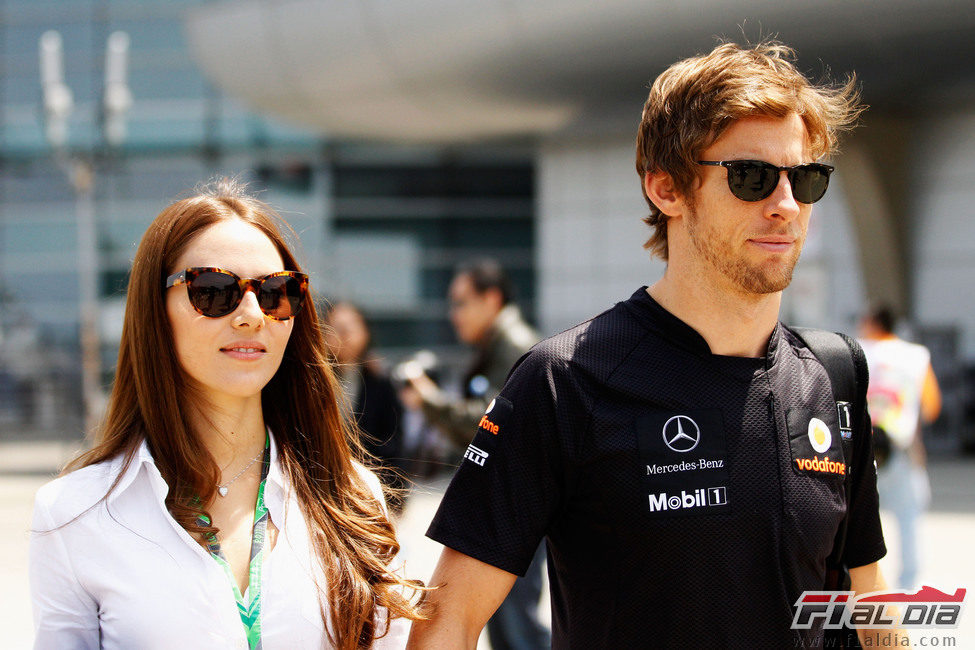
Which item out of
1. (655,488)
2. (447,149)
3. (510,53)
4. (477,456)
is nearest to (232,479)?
(477,456)

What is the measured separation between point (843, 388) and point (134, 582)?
5.20 feet

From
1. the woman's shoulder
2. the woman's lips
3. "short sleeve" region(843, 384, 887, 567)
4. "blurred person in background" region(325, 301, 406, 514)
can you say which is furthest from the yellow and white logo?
"blurred person in background" region(325, 301, 406, 514)

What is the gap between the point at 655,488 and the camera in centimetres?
198

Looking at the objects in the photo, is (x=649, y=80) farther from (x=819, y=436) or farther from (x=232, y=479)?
(x=232, y=479)

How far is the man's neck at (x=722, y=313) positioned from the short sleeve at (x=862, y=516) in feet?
1.19

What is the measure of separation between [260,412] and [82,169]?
1710cm

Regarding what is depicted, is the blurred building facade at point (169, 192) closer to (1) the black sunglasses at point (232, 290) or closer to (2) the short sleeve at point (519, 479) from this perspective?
(1) the black sunglasses at point (232, 290)

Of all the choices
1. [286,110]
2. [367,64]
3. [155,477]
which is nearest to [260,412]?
[155,477]

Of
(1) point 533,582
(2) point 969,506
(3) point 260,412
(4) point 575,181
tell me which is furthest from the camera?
(4) point 575,181

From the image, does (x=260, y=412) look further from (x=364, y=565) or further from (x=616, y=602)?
(x=616, y=602)

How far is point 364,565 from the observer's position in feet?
7.02

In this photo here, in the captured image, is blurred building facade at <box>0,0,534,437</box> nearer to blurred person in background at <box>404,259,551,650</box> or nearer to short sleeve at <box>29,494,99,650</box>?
blurred person in background at <box>404,259,551,650</box>

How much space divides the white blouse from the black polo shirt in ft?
1.15

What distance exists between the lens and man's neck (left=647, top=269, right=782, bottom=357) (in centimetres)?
213
